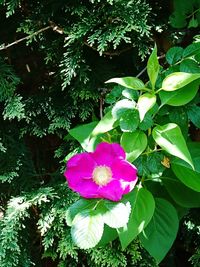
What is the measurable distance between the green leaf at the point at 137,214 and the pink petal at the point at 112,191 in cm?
5

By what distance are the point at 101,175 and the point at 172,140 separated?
177mm

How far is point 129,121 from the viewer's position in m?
1.02

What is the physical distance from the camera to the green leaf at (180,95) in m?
1.06

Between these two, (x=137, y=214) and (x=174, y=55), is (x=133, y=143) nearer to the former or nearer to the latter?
(x=137, y=214)

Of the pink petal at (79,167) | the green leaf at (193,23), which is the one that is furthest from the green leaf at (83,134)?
the green leaf at (193,23)

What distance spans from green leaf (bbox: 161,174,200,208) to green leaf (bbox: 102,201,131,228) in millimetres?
193

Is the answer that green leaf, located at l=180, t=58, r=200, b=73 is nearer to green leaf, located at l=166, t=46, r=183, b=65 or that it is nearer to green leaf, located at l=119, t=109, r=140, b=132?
green leaf, located at l=166, t=46, r=183, b=65

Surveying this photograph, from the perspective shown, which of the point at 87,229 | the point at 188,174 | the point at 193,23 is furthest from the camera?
the point at 193,23

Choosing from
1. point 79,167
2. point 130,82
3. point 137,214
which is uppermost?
point 130,82

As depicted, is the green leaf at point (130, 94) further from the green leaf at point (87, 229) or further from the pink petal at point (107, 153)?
the green leaf at point (87, 229)

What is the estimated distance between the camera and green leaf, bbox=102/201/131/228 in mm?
980

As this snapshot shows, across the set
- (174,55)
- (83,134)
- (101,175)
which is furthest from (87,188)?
Answer: (174,55)

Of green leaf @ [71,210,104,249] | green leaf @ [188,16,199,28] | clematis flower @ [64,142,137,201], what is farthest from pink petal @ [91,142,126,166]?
green leaf @ [188,16,199,28]

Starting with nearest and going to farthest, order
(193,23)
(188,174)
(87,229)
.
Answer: (87,229) < (188,174) < (193,23)
